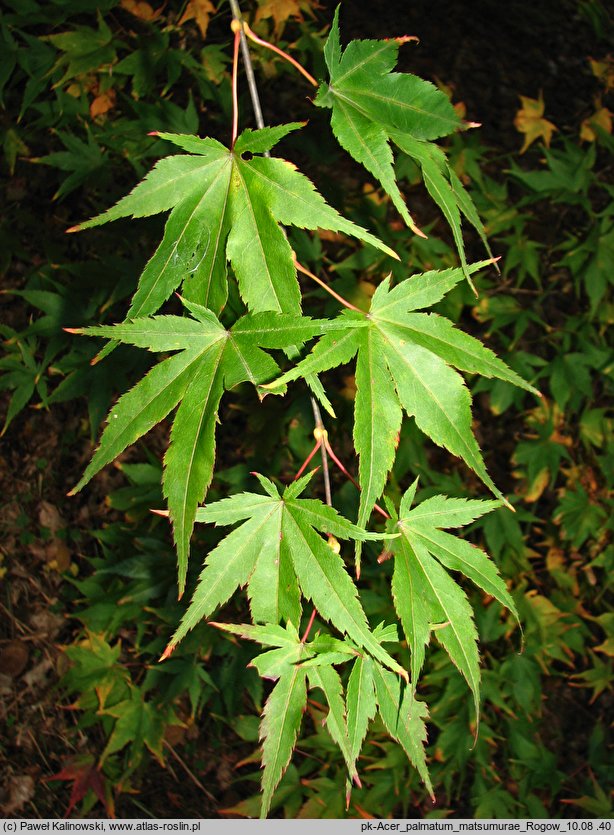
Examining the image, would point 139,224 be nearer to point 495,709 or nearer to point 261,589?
point 261,589

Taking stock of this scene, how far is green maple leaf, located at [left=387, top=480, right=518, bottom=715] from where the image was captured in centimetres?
84

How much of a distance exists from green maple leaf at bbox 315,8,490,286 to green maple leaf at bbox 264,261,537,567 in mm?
85

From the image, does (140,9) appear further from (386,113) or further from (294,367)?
(294,367)

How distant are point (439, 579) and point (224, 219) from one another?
53cm

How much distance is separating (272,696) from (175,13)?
2149 mm

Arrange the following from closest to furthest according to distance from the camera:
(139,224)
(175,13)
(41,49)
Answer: (139,224), (41,49), (175,13)

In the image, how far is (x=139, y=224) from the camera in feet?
5.78

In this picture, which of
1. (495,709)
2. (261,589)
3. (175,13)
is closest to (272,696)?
(261,589)

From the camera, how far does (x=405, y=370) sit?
813 millimetres

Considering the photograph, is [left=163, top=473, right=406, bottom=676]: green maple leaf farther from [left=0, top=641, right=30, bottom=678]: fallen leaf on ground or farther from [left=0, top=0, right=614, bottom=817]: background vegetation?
[left=0, top=641, right=30, bottom=678]: fallen leaf on ground

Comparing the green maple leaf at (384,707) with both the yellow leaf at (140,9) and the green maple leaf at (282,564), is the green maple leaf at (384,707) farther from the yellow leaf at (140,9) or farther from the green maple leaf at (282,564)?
the yellow leaf at (140,9)

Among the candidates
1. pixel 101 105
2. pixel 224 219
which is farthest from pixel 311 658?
A: pixel 101 105

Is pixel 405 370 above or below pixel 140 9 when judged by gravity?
below

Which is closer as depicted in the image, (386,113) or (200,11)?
(386,113)
